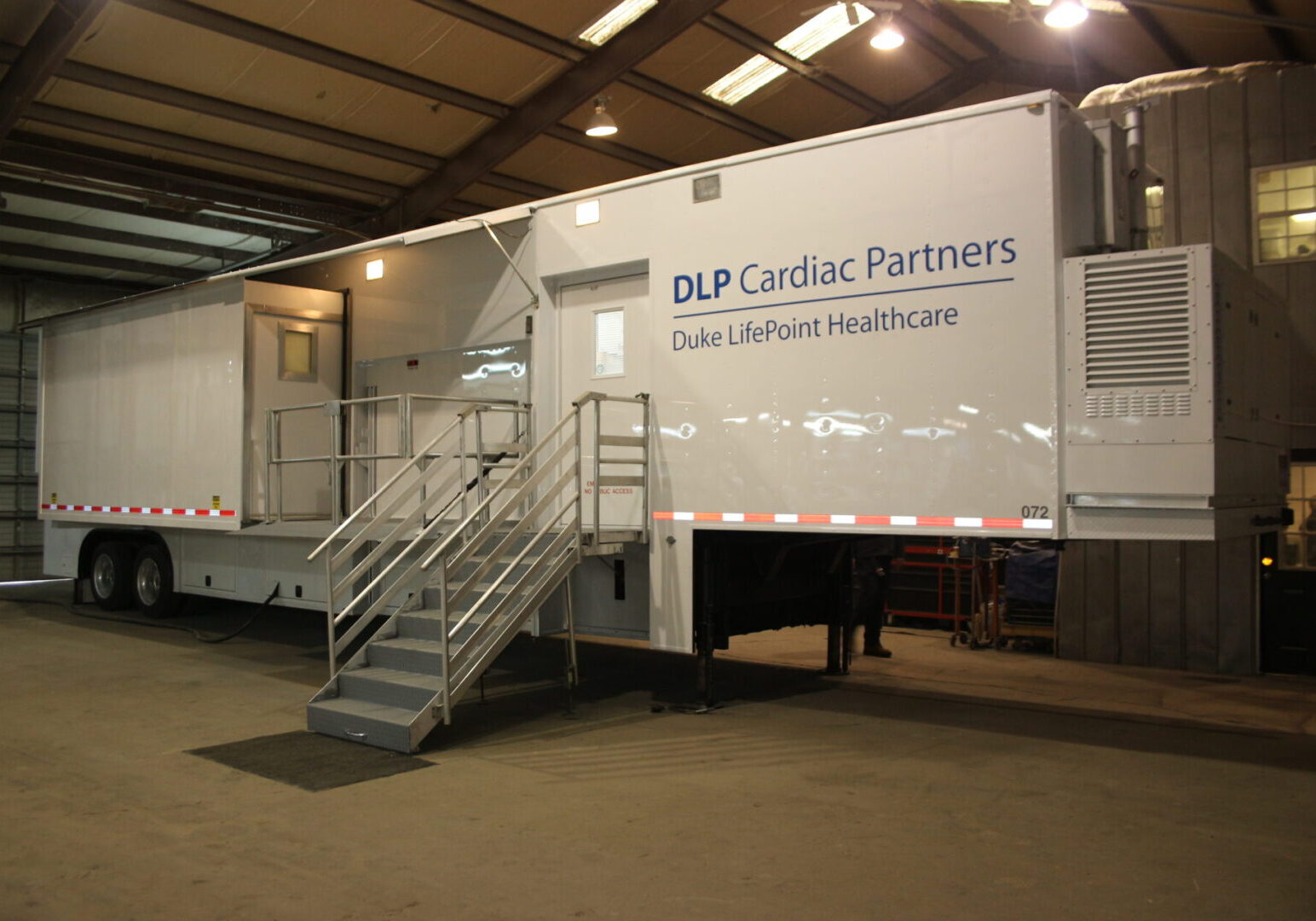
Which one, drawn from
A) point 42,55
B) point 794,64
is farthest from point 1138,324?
point 42,55

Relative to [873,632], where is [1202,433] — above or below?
above

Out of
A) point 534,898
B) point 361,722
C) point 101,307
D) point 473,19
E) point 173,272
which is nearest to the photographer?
point 534,898

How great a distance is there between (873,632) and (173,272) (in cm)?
1589

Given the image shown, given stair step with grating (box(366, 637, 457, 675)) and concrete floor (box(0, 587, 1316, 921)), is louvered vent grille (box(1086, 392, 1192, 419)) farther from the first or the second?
stair step with grating (box(366, 637, 457, 675))

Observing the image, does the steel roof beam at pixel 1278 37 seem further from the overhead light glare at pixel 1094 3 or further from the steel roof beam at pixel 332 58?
the steel roof beam at pixel 332 58

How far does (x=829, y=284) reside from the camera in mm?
6863

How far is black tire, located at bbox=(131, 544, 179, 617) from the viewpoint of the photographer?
12.3 m

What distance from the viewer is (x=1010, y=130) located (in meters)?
6.17

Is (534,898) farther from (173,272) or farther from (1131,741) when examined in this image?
(173,272)

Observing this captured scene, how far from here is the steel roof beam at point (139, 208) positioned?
574 inches

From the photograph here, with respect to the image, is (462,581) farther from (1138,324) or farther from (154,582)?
(154,582)

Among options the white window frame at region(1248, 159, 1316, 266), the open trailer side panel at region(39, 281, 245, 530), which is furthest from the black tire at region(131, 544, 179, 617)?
the white window frame at region(1248, 159, 1316, 266)

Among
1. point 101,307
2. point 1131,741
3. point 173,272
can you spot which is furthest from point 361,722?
point 173,272

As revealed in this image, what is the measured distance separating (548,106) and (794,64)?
322 cm
